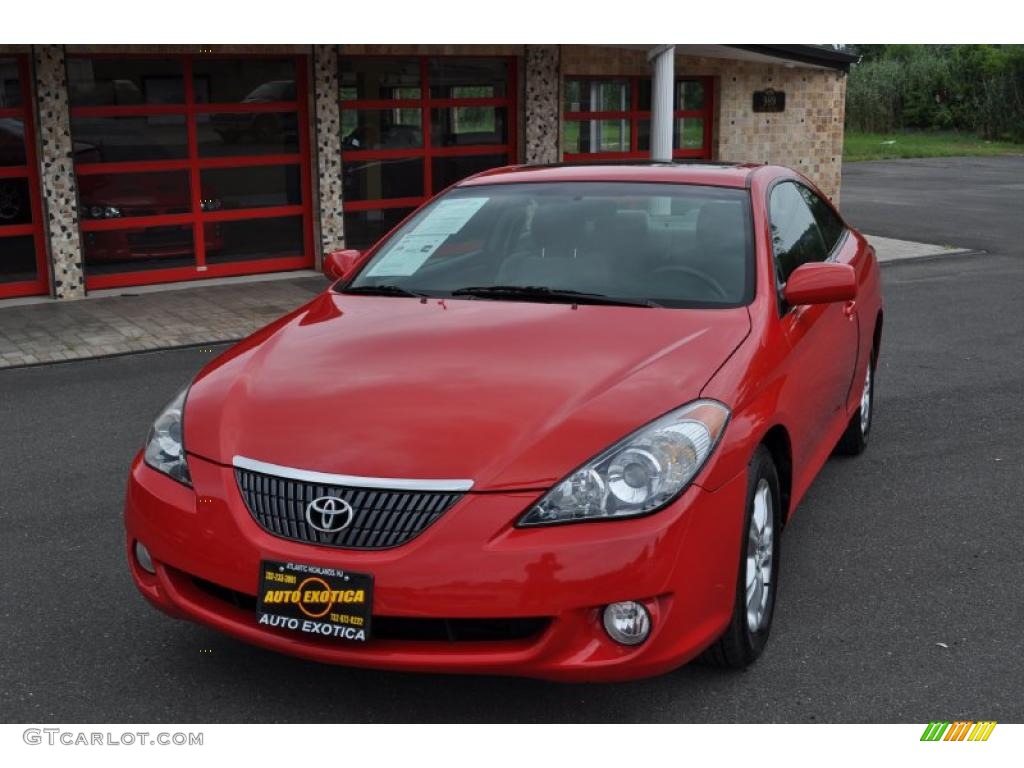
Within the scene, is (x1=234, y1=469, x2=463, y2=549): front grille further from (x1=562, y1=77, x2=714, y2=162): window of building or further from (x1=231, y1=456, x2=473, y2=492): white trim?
(x1=562, y1=77, x2=714, y2=162): window of building

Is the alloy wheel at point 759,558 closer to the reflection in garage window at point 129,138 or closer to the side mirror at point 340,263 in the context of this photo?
the side mirror at point 340,263

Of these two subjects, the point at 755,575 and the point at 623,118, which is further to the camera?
the point at 623,118

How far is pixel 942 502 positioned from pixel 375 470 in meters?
3.28

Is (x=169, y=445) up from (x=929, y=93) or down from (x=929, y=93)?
down

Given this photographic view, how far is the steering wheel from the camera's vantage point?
4535 mm

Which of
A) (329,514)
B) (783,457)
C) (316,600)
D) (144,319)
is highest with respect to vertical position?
(329,514)

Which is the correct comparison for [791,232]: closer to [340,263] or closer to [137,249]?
[340,263]

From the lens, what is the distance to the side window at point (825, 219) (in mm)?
5922

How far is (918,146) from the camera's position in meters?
37.0

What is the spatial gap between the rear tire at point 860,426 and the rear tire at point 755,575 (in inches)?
84.5

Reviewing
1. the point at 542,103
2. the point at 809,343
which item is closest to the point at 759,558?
the point at 809,343

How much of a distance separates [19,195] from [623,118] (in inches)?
289

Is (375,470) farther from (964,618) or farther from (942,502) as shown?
(942,502)

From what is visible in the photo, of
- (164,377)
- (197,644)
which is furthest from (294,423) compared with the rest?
(164,377)
